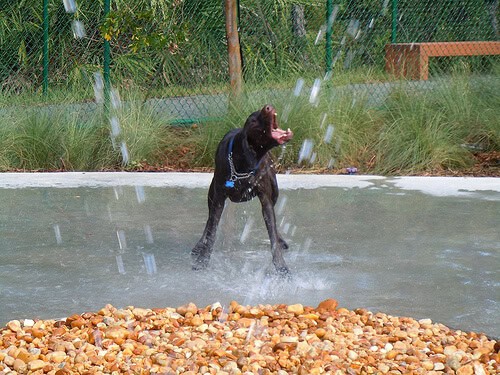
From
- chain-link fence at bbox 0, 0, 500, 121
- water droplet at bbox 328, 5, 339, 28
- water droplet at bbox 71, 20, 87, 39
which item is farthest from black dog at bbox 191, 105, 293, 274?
water droplet at bbox 71, 20, 87, 39

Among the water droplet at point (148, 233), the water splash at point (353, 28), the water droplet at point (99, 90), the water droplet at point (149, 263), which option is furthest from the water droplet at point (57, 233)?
the water splash at point (353, 28)

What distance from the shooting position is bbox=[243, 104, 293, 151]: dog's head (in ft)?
14.9

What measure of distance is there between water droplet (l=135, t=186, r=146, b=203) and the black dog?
190 cm

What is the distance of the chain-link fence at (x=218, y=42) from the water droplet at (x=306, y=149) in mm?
2599

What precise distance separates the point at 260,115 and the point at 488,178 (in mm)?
3779

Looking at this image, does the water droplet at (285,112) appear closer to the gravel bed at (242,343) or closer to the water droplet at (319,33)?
the gravel bed at (242,343)

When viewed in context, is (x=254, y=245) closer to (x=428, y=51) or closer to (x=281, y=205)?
(x=281, y=205)

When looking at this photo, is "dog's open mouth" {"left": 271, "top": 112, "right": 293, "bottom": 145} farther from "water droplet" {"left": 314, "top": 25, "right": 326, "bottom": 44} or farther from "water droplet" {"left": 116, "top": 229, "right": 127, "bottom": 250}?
"water droplet" {"left": 314, "top": 25, "right": 326, "bottom": 44}

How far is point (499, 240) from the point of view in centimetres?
564

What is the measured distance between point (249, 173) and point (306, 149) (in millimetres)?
3874

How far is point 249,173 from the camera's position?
4.87m

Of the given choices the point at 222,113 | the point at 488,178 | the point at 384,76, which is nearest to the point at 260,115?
the point at 488,178

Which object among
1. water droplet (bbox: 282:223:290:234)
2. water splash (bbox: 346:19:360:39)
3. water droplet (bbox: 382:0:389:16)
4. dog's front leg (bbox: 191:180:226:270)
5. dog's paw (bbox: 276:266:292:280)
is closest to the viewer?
dog's paw (bbox: 276:266:292:280)

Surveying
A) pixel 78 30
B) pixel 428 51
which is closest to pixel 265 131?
pixel 428 51
